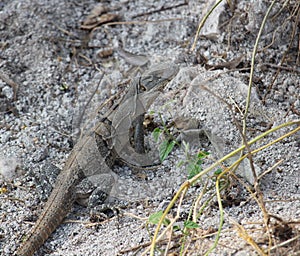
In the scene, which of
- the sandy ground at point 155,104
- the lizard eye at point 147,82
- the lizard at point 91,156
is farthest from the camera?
the lizard eye at point 147,82

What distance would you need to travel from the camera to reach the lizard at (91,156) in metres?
4.47

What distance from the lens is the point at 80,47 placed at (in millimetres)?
6223

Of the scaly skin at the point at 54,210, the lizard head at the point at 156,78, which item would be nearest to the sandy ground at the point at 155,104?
the scaly skin at the point at 54,210

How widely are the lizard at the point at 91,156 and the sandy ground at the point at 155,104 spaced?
0.12 metres

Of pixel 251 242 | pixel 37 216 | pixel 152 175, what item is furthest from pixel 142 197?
pixel 251 242

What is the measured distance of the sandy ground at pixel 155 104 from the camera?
162 inches

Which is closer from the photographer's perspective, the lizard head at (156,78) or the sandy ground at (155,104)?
the sandy ground at (155,104)

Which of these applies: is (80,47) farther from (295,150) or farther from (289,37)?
(295,150)

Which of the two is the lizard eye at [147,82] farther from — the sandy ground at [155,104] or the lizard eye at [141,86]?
the sandy ground at [155,104]

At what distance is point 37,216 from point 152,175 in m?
1.00

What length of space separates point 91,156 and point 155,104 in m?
0.82

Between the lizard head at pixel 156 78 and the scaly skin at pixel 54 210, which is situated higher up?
the lizard head at pixel 156 78

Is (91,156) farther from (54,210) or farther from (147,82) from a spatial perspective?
(147,82)

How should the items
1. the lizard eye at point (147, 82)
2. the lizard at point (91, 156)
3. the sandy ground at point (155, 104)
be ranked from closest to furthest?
the sandy ground at point (155, 104) < the lizard at point (91, 156) < the lizard eye at point (147, 82)
